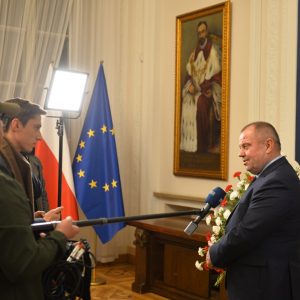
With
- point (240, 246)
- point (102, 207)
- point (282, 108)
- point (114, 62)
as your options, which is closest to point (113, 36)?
point (114, 62)

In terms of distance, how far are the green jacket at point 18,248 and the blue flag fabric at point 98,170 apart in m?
3.62

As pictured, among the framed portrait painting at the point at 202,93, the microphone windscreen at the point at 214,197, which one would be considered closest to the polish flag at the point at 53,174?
the framed portrait painting at the point at 202,93

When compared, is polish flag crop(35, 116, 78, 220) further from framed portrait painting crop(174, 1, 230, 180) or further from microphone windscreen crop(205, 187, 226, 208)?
microphone windscreen crop(205, 187, 226, 208)

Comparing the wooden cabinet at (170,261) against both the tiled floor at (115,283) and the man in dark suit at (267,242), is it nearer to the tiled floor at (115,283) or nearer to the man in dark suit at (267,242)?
the tiled floor at (115,283)

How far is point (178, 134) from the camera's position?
5879 mm

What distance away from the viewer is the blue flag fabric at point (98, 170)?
554 cm

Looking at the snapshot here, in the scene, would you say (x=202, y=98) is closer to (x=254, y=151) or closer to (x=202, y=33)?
(x=202, y=33)

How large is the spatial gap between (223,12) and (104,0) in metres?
1.73

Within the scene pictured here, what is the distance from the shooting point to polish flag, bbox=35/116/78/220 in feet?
17.3

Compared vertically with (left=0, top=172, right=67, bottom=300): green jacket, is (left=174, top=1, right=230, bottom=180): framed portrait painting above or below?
above

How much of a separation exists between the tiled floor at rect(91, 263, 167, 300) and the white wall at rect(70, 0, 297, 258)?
347 mm

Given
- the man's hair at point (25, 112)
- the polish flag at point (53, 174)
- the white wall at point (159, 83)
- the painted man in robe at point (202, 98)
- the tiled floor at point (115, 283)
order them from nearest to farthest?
1. the man's hair at point (25, 112)
2. the white wall at point (159, 83)
3. the tiled floor at point (115, 283)
4. the polish flag at point (53, 174)
5. the painted man in robe at point (202, 98)

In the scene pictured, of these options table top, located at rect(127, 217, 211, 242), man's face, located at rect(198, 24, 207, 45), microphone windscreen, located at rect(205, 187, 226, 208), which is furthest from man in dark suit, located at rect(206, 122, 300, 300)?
man's face, located at rect(198, 24, 207, 45)

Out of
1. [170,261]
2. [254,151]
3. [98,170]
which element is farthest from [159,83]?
[254,151]
